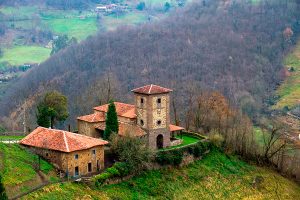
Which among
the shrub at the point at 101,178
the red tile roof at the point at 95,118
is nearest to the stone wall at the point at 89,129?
the red tile roof at the point at 95,118

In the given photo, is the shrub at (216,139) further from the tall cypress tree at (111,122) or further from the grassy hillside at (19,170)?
the grassy hillside at (19,170)

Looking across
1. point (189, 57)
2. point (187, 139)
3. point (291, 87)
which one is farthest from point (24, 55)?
point (187, 139)

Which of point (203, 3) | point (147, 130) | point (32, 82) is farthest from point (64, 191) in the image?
point (203, 3)

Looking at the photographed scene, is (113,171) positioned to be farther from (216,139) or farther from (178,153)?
(216,139)

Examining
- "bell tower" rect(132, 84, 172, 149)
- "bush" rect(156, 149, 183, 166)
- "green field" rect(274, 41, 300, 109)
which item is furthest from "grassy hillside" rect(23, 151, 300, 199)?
"green field" rect(274, 41, 300, 109)

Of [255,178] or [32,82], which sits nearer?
[255,178]

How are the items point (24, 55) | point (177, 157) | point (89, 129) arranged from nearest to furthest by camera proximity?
point (177, 157) → point (89, 129) → point (24, 55)

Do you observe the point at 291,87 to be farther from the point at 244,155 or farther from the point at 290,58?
the point at 244,155
